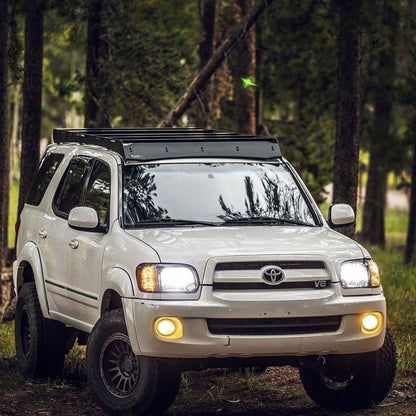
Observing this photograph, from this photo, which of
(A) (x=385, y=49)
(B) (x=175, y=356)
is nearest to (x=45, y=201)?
(B) (x=175, y=356)

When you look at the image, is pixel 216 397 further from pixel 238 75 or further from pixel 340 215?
pixel 238 75

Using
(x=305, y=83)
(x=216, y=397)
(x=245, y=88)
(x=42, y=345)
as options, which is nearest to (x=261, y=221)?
(x=216, y=397)

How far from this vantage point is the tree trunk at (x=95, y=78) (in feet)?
58.4

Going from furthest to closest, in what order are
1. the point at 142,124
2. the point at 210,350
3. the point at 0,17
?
the point at 142,124
the point at 0,17
the point at 210,350

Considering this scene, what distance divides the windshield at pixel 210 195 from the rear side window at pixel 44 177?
1.82m

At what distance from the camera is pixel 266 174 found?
368 inches

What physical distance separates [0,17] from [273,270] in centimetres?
798

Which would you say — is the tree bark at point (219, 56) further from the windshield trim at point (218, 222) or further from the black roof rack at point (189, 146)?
the windshield trim at point (218, 222)

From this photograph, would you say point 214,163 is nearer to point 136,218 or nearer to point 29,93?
point 136,218

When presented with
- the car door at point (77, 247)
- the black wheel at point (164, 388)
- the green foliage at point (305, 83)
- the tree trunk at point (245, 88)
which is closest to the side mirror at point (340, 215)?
the car door at point (77, 247)

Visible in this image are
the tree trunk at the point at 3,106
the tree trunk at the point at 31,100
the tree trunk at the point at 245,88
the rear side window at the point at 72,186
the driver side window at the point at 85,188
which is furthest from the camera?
the tree trunk at the point at 245,88

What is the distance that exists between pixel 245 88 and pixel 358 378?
1295 cm

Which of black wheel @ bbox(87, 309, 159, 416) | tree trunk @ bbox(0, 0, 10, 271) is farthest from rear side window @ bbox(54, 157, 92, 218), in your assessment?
tree trunk @ bbox(0, 0, 10, 271)

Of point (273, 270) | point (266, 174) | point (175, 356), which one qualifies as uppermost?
point (266, 174)
